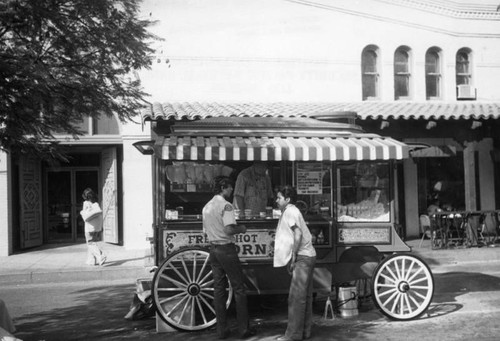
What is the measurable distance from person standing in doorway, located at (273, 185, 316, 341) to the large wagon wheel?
46.3 inches

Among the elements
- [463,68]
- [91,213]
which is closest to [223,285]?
[91,213]

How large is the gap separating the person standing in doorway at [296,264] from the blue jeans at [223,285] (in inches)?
18.1

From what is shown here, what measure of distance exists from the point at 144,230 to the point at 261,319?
796cm

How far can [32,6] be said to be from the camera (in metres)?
6.32

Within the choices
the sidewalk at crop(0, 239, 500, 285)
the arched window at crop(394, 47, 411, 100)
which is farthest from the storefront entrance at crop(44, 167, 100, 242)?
the arched window at crop(394, 47, 411, 100)

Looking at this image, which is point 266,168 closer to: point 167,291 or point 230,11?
point 167,291

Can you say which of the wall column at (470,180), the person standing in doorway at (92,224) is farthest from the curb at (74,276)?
the wall column at (470,180)

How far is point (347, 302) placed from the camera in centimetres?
734

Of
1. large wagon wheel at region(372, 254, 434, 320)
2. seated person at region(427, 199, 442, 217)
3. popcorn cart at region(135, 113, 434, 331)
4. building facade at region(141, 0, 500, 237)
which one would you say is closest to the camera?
popcorn cart at region(135, 113, 434, 331)

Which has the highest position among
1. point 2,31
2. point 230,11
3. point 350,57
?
point 230,11

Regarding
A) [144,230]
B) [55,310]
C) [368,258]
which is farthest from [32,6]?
[144,230]

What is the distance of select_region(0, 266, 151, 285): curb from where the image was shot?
11.1m

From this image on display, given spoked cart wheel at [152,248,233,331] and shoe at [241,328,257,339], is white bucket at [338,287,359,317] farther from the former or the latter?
spoked cart wheel at [152,248,233,331]

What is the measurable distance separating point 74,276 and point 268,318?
537cm
